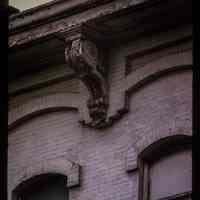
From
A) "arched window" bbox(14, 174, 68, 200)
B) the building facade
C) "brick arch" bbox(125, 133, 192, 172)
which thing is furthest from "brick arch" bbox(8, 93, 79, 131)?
"brick arch" bbox(125, 133, 192, 172)

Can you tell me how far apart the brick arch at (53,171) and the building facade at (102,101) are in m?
0.01

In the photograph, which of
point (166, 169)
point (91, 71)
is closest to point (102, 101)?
point (91, 71)

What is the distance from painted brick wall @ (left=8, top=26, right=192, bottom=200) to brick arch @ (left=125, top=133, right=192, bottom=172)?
0.05ft

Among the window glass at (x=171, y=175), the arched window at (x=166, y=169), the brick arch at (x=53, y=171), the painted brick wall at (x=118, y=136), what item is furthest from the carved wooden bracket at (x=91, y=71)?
the window glass at (x=171, y=175)

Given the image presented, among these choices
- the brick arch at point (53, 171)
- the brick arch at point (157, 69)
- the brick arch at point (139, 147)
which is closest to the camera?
the brick arch at point (139, 147)

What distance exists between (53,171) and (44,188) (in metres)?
0.42

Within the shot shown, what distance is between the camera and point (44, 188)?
25.0 meters

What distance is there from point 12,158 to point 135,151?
2.37 meters

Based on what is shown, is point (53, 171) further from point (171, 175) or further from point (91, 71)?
point (171, 175)

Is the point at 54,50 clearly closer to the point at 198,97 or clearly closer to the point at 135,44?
the point at 135,44

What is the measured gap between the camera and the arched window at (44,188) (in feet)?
81.5

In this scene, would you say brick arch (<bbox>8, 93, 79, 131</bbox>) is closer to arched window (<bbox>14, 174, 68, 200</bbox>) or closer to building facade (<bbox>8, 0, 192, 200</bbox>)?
building facade (<bbox>8, 0, 192, 200</bbox>)

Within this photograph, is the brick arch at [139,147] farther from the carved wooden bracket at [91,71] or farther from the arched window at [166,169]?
the carved wooden bracket at [91,71]

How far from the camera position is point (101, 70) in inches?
966
